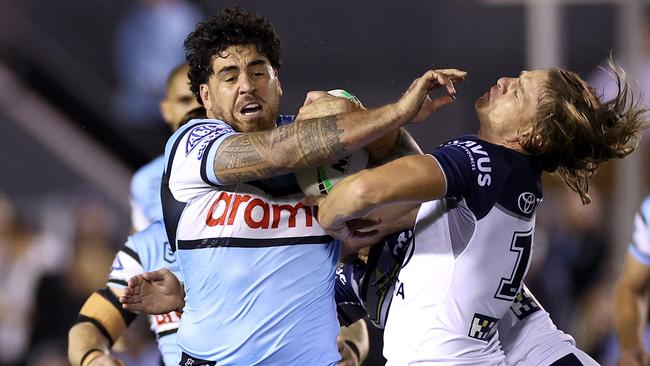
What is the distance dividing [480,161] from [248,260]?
102 centimetres

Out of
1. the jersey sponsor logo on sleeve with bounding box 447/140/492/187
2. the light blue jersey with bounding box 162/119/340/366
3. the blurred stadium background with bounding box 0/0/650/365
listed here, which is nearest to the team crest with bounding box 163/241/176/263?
the light blue jersey with bounding box 162/119/340/366

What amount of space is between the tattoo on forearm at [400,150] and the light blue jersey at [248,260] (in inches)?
13.7

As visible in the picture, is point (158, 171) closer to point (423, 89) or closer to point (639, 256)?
point (639, 256)

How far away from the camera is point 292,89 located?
12.0 metres

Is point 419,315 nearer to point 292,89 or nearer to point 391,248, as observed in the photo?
point 391,248

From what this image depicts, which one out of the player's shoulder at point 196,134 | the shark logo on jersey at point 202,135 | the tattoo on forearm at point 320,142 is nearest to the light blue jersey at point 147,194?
the player's shoulder at point 196,134

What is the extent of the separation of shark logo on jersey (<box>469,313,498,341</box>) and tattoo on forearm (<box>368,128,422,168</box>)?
0.73 meters

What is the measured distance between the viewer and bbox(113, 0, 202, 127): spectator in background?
1161 cm

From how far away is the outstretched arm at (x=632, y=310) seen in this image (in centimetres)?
753

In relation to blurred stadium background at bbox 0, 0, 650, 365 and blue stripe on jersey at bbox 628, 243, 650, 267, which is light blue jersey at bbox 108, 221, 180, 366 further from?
blurred stadium background at bbox 0, 0, 650, 365

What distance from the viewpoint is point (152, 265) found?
665 centimetres

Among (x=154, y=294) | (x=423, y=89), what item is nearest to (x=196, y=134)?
(x=154, y=294)

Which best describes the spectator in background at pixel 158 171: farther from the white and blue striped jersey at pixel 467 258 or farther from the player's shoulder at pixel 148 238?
the white and blue striped jersey at pixel 467 258

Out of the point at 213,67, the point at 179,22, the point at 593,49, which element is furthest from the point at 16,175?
the point at 213,67
